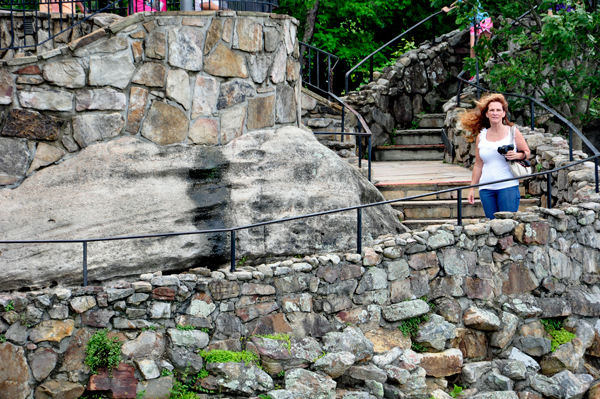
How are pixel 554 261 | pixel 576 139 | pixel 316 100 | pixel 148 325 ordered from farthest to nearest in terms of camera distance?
pixel 316 100 → pixel 576 139 → pixel 554 261 → pixel 148 325

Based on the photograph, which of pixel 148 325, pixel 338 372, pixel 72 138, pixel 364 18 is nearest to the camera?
pixel 148 325

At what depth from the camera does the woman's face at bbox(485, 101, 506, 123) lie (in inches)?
228

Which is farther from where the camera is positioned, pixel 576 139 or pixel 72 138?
pixel 576 139

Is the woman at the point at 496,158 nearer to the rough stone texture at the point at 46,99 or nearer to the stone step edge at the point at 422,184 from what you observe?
the stone step edge at the point at 422,184

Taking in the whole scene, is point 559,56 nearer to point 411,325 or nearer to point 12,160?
point 411,325

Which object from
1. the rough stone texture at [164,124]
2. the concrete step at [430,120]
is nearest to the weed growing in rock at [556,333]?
the rough stone texture at [164,124]

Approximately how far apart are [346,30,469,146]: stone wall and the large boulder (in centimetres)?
565

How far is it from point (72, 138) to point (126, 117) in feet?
1.49

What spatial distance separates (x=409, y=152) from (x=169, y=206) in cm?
621

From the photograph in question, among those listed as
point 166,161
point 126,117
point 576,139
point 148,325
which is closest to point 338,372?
point 148,325

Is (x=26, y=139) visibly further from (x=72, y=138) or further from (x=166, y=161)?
(x=166, y=161)

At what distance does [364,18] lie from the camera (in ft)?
44.1

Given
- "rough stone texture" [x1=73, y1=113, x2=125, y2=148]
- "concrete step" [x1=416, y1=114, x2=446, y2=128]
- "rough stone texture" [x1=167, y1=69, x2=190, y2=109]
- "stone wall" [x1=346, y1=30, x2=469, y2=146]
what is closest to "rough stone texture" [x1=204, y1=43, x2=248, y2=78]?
"rough stone texture" [x1=167, y1=69, x2=190, y2=109]

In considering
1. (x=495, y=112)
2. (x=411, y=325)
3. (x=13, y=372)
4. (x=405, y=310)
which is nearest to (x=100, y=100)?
(x=13, y=372)
